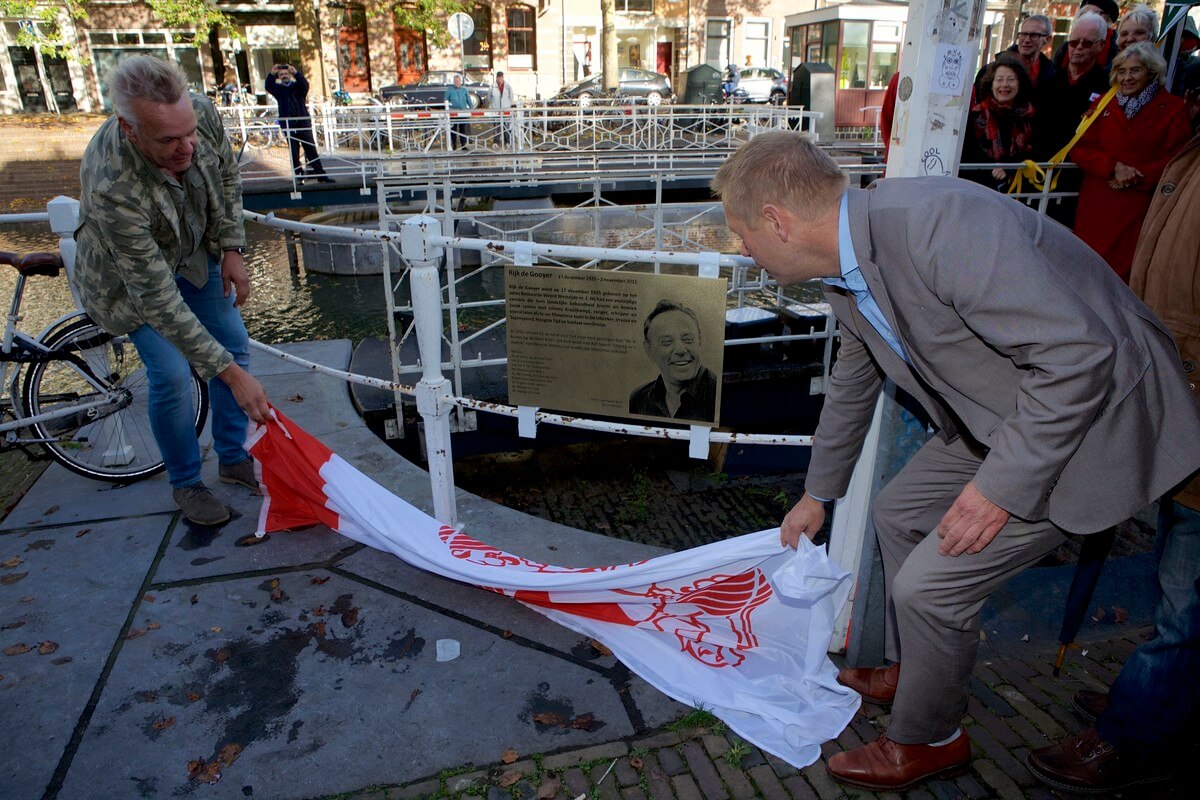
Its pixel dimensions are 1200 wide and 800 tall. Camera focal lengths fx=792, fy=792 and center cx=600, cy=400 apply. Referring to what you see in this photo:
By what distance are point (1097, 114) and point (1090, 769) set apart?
4463 mm

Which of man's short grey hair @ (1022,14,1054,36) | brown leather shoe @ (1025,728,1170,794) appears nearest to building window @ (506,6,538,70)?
man's short grey hair @ (1022,14,1054,36)

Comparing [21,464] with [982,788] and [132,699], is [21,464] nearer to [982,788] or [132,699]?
[132,699]

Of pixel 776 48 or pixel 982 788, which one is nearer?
pixel 982 788

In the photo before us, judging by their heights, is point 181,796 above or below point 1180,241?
below

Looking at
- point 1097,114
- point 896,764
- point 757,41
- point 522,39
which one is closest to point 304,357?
point 896,764

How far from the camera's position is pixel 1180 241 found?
7.02ft

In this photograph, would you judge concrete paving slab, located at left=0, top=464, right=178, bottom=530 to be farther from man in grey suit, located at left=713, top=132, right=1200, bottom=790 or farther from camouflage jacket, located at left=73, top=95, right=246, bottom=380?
man in grey suit, located at left=713, top=132, right=1200, bottom=790

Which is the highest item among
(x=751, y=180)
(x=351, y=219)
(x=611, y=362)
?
(x=751, y=180)

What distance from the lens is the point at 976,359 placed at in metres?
1.77

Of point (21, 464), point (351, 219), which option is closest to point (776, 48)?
point (351, 219)

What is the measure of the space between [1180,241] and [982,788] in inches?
62.4

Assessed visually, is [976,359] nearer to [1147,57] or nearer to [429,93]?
[1147,57]

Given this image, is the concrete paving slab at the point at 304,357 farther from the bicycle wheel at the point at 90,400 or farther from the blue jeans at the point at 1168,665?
the blue jeans at the point at 1168,665

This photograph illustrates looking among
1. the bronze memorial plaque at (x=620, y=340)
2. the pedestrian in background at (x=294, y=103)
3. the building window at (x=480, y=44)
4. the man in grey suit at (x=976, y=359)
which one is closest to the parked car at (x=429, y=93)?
the pedestrian in background at (x=294, y=103)
